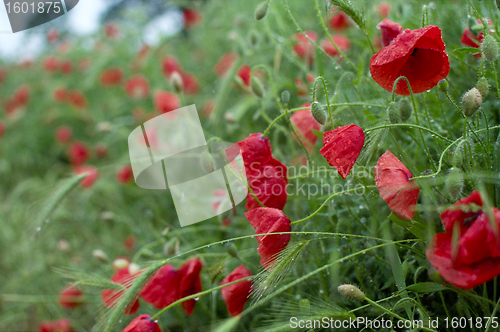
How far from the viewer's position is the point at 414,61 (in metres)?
0.51

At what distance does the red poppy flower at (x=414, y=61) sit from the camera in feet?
1.57

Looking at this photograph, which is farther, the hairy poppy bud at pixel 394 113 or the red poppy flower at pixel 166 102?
the red poppy flower at pixel 166 102

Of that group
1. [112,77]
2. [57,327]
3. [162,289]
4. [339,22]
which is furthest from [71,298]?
[112,77]

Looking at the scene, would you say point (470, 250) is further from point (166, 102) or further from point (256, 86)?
point (166, 102)

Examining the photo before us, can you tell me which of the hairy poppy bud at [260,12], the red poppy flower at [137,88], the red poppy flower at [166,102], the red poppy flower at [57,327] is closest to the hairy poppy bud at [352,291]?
the hairy poppy bud at [260,12]

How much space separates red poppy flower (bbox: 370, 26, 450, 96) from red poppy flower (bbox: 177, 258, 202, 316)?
439 mm

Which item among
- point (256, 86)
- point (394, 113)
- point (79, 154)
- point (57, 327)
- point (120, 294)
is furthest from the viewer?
point (79, 154)

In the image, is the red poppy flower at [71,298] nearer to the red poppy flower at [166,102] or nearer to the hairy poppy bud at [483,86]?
the red poppy flower at [166,102]

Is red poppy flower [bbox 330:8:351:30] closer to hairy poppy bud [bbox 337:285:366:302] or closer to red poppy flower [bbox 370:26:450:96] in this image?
red poppy flower [bbox 370:26:450:96]

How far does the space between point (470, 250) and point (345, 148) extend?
17 cm

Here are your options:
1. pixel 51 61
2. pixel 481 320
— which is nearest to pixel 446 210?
pixel 481 320

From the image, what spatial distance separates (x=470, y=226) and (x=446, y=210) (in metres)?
0.03

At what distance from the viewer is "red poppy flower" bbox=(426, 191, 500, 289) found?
0.37 meters

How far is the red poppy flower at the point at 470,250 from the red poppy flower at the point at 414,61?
0.63 feet
